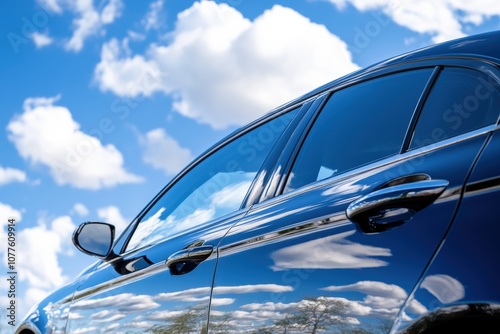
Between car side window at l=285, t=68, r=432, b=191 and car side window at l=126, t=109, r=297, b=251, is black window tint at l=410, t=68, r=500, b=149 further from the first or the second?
car side window at l=126, t=109, r=297, b=251

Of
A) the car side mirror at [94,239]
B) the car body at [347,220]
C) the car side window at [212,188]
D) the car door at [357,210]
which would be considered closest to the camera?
the car body at [347,220]

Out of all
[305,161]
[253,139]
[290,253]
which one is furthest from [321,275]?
[253,139]

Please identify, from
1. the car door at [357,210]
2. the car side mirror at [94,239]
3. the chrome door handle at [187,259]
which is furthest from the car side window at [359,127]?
the car side mirror at [94,239]

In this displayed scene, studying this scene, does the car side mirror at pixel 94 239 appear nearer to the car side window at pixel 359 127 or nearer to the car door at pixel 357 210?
the car door at pixel 357 210

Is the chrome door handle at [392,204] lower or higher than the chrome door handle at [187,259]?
lower

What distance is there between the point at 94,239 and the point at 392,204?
2.34 metres

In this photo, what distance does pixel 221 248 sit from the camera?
2.34m

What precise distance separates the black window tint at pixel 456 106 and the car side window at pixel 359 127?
2.6 inches

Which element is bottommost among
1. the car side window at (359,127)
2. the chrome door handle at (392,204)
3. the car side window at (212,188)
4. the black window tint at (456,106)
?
the chrome door handle at (392,204)

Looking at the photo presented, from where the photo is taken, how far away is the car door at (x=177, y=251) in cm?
245

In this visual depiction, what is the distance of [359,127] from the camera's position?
2232 mm

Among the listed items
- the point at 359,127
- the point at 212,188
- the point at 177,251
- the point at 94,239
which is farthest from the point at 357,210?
the point at 94,239

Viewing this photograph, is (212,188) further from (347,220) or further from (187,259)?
(347,220)

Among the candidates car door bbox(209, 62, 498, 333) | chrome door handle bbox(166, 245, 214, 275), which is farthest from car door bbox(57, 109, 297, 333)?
car door bbox(209, 62, 498, 333)
